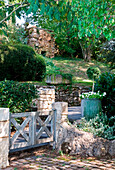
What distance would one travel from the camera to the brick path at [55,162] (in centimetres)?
450

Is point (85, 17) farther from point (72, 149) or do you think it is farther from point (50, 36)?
point (50, 36)

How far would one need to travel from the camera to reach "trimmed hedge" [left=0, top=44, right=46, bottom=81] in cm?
1218

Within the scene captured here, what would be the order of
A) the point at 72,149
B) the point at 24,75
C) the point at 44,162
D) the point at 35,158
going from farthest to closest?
the point at 24,75 < the point at 72,149 < the point at 35,158 < the point at 44,162

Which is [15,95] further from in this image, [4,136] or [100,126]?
[100,126]

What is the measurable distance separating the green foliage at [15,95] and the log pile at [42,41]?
1464cm

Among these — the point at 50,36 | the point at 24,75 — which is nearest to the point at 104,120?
the point at 24,75

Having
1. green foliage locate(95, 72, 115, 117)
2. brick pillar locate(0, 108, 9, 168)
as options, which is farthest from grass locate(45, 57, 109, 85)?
brick pillar locate(0, 108, 9, 168)

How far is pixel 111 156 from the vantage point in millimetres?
5340

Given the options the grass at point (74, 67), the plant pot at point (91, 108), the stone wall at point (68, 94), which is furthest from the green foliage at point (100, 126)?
the grass at point (74, 67)

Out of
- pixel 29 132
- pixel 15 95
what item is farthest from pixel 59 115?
pixel 15 95

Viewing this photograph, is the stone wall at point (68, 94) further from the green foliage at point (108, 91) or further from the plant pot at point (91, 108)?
the plant pot at point (91, 108)

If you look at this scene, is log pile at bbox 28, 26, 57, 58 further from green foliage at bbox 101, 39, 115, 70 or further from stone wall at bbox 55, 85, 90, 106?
stone wall at bbox 55, 85, 90, 106

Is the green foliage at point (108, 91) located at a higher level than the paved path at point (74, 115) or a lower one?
higher

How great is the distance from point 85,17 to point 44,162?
4.75m
